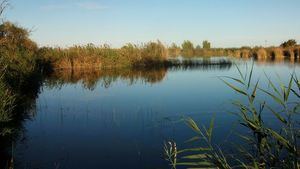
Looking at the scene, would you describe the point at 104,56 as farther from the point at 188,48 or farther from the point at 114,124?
the point at 188,48

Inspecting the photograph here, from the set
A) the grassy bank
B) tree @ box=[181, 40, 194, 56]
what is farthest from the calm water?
tree @ box=[181, 40, 194, 56]

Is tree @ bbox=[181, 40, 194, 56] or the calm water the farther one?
tree @ bbox=[181, 40, 194, 56]

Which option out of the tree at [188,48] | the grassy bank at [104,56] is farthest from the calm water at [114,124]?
the tree at [188,48]

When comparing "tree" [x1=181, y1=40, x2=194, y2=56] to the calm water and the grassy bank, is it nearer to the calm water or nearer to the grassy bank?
the grassy bank

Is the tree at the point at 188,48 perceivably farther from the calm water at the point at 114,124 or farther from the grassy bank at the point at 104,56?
the calm water at the point at 114,124

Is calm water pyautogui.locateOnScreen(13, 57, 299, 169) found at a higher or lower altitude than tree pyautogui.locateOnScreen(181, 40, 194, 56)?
lower

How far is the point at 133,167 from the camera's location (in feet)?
19.7

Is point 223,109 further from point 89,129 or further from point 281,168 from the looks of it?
point 281,168

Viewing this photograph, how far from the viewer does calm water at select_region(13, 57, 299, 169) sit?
21.4ft

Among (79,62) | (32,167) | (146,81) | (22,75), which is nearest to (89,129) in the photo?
(32,167)

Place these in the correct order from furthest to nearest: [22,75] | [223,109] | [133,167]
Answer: [22,75], [223,109], [133,167]

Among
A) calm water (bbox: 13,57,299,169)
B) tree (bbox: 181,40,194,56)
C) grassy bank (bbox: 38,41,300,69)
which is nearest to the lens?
calm water (bbox: 13,57,299,169)

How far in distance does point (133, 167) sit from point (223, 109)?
4915mm

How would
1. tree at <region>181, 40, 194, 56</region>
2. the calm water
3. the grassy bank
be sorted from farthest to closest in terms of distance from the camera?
tree at <region>181, 40, 194, 56</region>, the grassy bank, the calm water
